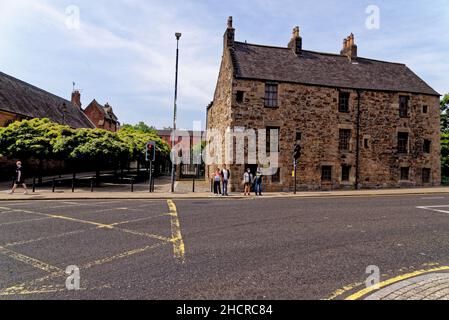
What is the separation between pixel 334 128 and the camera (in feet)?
71.3

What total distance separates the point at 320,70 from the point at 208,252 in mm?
21557

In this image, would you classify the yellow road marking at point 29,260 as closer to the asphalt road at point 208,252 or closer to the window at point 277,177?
the asphalt road at point 208,252

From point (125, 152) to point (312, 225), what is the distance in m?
17.7

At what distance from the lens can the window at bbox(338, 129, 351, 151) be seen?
22.1 m

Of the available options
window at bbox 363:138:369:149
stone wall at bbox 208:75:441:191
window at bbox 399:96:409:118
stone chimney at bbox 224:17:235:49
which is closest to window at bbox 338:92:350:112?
stone wall at bbox 208:75:441:191

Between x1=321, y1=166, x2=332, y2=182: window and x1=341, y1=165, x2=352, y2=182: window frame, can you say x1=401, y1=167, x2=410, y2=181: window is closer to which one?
x1=341, y1=165, x2=352, y2=182: window frame

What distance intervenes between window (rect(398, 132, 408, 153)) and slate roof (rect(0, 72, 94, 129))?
3771cm

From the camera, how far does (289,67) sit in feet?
72.9

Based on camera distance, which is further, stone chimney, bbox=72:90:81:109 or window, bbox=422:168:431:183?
stone chimney, bbox=72:90:81:109

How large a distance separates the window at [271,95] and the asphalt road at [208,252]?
1278cm

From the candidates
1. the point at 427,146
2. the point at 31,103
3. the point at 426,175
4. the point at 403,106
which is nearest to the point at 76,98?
the point at 31,103

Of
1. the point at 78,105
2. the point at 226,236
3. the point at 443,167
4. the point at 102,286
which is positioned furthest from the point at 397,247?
the point at 78,105

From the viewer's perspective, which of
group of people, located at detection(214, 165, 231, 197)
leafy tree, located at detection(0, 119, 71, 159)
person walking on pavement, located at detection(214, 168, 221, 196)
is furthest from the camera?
leafy tree, located at detection(0, 119, 71, 159)
